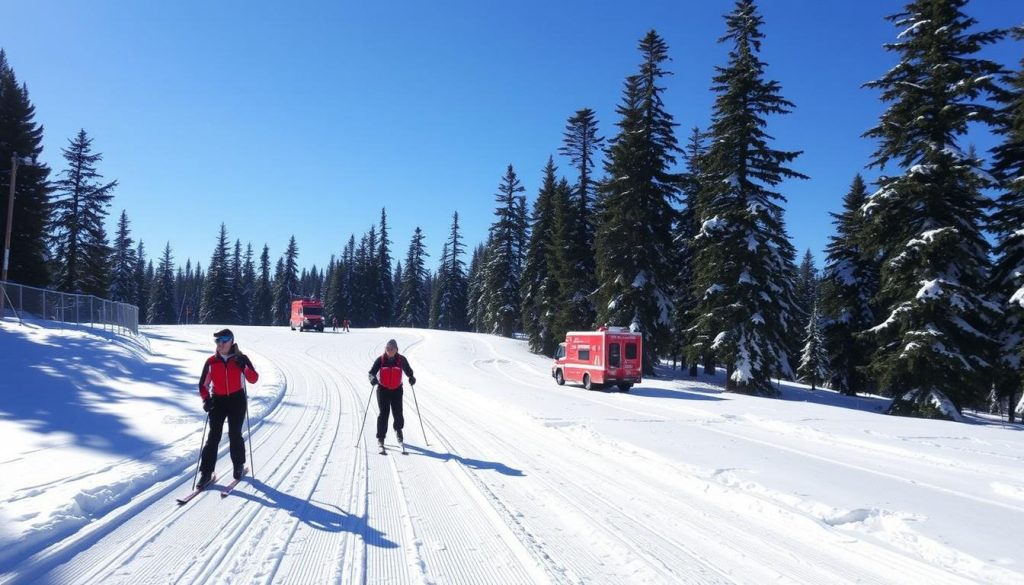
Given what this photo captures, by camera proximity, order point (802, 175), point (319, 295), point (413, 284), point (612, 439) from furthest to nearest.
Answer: point (319, 295) < point (413, 284) < point (802, 175) < point (612, 439)

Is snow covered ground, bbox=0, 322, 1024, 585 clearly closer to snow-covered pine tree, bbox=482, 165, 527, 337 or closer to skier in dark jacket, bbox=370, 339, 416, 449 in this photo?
skier in dark jacket, bbox=370, 339, 416, 449

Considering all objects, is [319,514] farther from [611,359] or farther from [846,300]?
[846,300]

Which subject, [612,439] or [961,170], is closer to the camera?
[612,439]

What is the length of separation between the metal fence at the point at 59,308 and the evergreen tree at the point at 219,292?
2395 inches

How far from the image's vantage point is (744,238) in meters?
24.5

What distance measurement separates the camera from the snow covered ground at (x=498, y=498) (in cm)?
464

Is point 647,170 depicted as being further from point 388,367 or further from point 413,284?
point 413,284

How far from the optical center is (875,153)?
861 inches

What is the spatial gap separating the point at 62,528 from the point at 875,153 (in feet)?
87.3

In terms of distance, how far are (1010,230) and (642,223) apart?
49.2ft

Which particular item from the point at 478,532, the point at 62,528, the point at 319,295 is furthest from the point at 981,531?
the point at 319,295

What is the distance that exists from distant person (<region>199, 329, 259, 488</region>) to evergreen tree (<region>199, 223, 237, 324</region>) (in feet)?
276

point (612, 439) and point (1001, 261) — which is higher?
point (1001, 261)

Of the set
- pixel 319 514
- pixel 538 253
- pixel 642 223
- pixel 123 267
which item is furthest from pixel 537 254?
pixel 123 267
